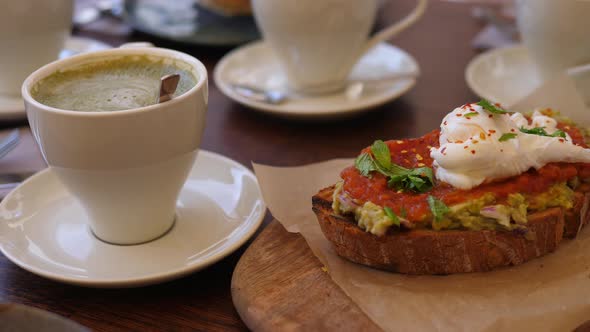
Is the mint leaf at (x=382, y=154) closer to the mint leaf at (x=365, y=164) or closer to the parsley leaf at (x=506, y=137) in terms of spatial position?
the mint leaf at (x=365, y=164)

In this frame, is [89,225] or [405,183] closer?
[405,183]

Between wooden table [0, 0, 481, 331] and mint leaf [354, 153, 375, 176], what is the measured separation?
0.32 metres

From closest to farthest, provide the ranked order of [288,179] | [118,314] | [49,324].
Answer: [49,324]
[118,314]
[288,179]

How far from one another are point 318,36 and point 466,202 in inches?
37.0

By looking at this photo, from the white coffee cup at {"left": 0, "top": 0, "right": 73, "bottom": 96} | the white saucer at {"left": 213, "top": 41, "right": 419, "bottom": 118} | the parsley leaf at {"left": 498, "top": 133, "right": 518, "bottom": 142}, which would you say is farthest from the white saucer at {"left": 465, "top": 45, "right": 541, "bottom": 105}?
the white coffee cup at {"left": 0, "top": 0, "right": 73, "bottom": 96}

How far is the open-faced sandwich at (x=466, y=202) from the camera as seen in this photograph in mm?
1195

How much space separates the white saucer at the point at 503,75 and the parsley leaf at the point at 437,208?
835 millimetres

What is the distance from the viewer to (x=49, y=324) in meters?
0.95

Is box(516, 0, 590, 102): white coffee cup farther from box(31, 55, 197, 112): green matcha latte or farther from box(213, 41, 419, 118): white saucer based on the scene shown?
box(31, 55, 197, 112): green matcha latte

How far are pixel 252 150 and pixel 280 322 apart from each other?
81 centimetres

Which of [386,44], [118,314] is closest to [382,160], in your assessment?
[118,314]

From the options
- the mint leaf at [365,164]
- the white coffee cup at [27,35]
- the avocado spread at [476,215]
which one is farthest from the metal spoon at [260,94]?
the avocado spread at [476,215]

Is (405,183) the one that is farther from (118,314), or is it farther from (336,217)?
(118,314)

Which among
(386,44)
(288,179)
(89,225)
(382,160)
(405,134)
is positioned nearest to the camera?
(382,160)
